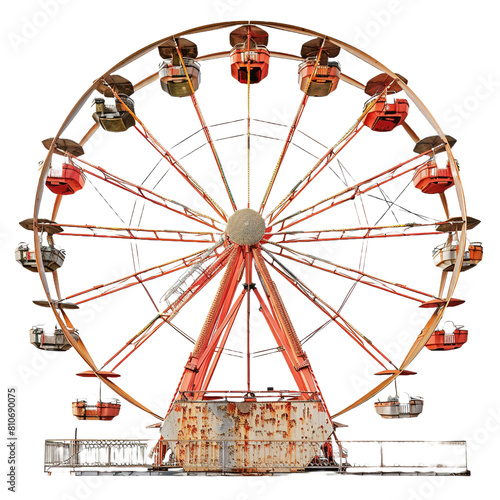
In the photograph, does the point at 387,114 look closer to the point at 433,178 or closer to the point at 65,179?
the point at 433,178

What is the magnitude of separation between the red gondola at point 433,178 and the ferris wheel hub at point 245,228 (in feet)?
16.1

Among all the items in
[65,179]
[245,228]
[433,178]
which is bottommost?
[245,228]

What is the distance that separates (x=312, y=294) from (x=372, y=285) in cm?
187

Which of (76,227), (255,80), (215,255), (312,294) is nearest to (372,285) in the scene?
(312,294)

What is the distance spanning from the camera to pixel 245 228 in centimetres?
2697

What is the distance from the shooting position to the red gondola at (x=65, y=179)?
27.0 metres

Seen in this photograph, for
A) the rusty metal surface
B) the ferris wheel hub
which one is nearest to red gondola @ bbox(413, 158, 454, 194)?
the ferris wheel hub

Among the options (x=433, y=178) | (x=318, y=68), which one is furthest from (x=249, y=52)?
(x=433, y=178)

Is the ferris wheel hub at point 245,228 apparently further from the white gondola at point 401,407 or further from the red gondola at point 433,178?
the white gondola at point 401,407

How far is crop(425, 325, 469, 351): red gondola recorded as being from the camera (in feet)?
89.5

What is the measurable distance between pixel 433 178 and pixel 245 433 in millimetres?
9166

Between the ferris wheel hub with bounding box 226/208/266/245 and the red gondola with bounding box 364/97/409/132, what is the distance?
188 inches

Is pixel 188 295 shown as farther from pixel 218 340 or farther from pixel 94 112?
pixel 94 112

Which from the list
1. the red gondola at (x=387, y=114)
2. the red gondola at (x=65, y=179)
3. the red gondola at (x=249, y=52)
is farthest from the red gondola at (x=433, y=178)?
the red gondola at (x=65, y=179)
